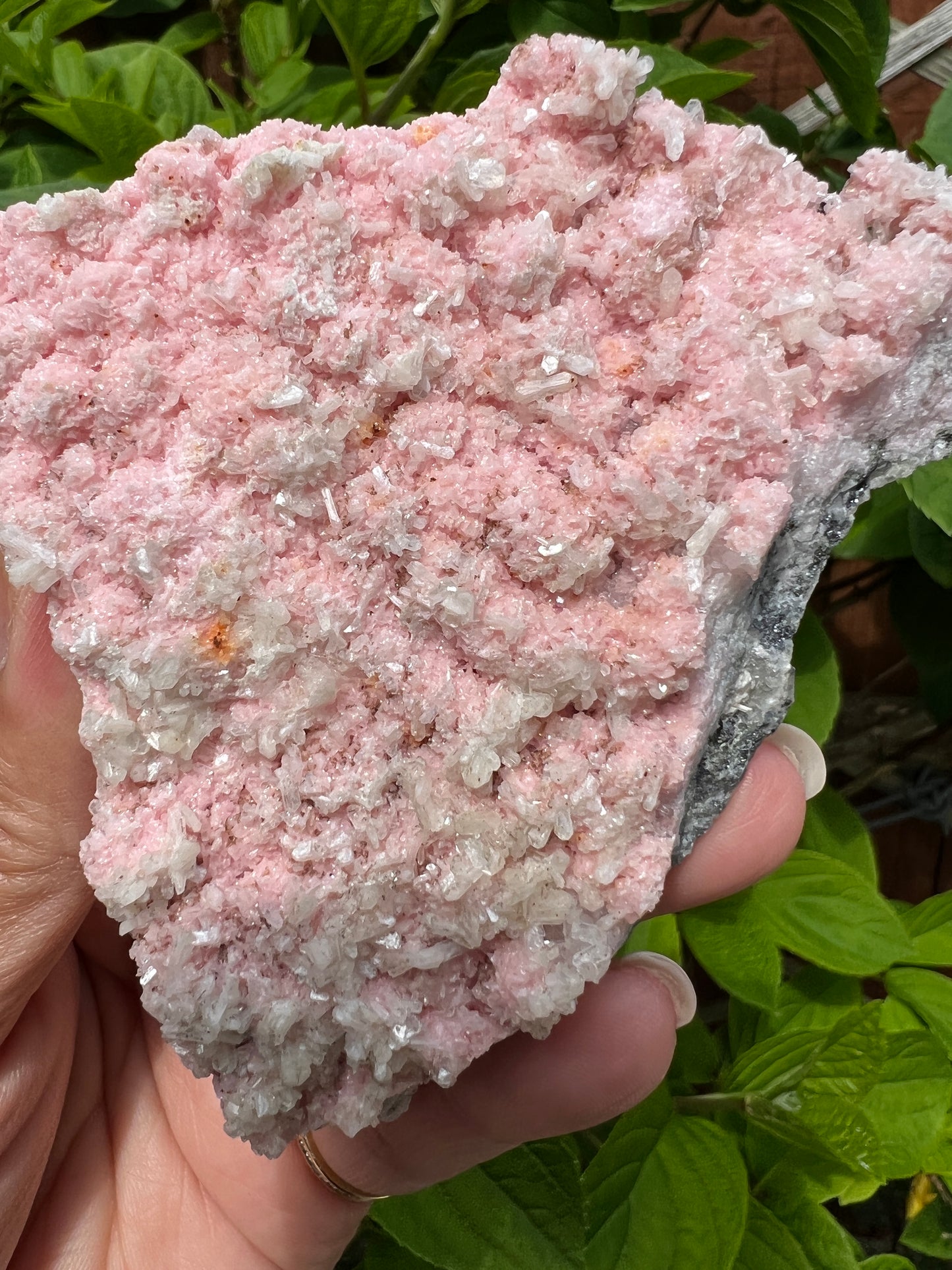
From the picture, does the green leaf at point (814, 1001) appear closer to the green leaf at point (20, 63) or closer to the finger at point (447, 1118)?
the finger at point (447, 1118)

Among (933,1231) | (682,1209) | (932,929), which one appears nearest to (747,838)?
(682,1209)

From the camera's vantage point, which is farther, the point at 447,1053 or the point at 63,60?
the point at 63,60

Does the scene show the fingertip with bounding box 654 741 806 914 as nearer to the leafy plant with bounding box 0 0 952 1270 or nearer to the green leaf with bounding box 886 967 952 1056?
the leafy plant with bounding box 0 0 952 1270

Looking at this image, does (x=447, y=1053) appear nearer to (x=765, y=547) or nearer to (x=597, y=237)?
(x=765, y=547)

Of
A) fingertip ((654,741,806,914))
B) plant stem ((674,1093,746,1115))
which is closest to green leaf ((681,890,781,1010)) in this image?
plant stem ((674,1093,746,1115))

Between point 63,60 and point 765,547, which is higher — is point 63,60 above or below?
above

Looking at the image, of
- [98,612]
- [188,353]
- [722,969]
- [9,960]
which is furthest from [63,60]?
[722,969]

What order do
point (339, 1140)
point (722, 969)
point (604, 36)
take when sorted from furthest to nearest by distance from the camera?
point (604, 36) → point (722, 969) → point (339, 1140)
